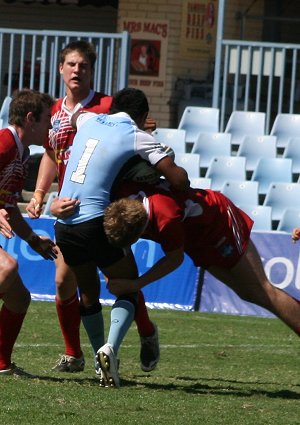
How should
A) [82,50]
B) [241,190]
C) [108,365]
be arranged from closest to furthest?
→ [108,365] → [82,50] → [241,190]

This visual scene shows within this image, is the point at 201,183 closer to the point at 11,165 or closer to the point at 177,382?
the point at 177,382

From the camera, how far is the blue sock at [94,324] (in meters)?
8.50

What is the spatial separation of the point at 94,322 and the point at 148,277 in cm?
67

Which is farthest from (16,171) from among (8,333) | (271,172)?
(271,172)

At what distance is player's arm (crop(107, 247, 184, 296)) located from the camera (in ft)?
26.4

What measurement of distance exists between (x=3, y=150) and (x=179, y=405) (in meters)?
1.89

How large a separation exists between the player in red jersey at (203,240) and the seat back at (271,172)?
7395 millimetres

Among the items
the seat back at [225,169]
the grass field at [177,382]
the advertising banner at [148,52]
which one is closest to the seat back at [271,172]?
the seat back at [225,169]

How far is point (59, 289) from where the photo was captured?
9039mm

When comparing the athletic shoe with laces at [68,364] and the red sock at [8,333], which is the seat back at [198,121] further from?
the red sock at [8,333]

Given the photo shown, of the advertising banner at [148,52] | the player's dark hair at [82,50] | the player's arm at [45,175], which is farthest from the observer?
the advertising banner at [148,52]

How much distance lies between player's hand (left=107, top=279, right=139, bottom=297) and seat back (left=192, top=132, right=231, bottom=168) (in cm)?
839

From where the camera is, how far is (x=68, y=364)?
893 cm

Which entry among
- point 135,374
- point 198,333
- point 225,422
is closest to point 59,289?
point 135,374
